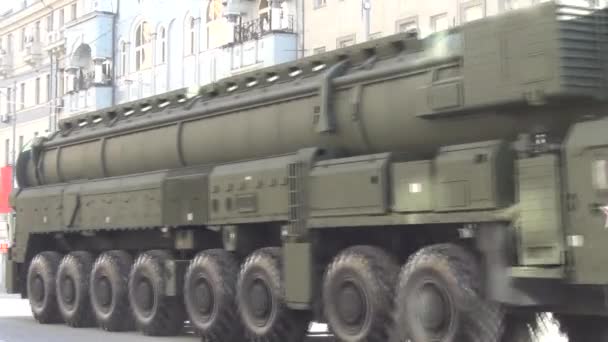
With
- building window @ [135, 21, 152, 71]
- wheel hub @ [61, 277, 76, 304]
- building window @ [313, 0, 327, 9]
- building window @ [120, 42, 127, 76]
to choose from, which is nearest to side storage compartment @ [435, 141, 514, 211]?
wheel hub @ [61, 277, 76, 304]

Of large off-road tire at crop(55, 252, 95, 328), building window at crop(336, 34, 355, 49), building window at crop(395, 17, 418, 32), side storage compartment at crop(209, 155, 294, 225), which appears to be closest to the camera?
side storage compartment at crop(209, 155, 294, 225)

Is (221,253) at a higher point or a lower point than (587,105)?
lower

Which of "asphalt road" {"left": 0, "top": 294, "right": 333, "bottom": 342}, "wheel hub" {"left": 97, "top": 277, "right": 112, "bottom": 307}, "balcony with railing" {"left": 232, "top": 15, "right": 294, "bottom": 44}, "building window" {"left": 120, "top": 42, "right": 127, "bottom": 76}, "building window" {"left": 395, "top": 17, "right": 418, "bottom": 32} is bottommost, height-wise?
"asphalt road" {"left": 0, "top": 294, "right": 333, "bottom": 342}

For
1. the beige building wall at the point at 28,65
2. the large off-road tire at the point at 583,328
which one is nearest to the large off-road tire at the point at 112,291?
the large off-road tire at the point at 583,328

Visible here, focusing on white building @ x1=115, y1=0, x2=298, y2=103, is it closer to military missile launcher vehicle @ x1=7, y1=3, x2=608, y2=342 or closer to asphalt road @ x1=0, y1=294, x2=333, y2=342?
asphalt road @ x1=0, y1=294, x2=333, y2=342

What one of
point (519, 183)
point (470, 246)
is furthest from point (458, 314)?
point (519, 183)

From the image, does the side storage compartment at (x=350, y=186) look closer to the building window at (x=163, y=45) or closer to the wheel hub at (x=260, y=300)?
the wheel hub at (x=260, y=300)

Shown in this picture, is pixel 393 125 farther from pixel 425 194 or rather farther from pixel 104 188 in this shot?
pixel 104 188

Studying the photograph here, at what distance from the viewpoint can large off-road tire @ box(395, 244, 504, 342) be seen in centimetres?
943

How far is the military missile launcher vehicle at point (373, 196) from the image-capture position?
29.7ft

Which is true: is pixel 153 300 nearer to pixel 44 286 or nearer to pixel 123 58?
pixel 44 286

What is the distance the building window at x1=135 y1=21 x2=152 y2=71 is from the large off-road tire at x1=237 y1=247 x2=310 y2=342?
3314cm

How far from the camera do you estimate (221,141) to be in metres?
14.1

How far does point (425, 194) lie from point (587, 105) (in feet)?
5.64
